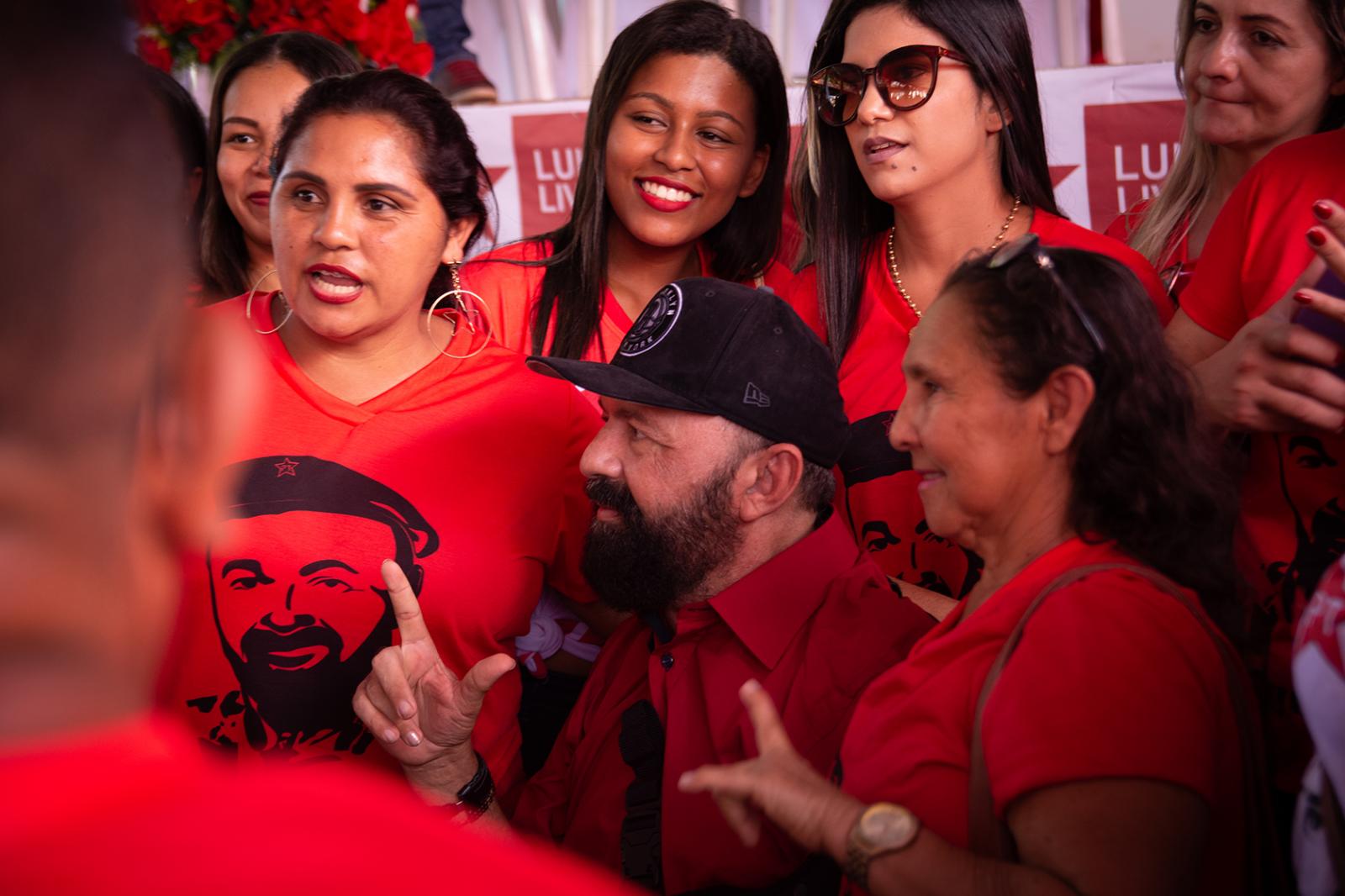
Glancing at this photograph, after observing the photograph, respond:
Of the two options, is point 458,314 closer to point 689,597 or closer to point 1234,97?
point 689,597

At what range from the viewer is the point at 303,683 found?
2182 millimetres

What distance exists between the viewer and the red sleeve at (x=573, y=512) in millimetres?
2471

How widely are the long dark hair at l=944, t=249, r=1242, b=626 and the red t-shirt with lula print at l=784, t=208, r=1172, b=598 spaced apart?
78cm

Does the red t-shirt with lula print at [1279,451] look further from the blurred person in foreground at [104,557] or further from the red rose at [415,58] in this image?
the red rose at [415,58]

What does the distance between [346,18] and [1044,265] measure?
8.49 feet

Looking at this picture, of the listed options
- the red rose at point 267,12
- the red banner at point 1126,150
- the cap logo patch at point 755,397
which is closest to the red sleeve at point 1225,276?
the cap logo patch at point 755,397

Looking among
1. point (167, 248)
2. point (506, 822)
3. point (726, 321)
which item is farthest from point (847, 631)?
point (167, 248)

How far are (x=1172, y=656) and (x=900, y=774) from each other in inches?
A: 14.1

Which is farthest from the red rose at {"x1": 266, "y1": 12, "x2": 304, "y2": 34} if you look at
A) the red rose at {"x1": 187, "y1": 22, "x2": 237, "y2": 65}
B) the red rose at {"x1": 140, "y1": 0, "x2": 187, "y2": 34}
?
the red rose at {"x1": 140, "y1": 0, "x2": 187, "y2": 34}

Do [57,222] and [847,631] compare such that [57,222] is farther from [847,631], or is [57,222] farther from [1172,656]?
[847,631]

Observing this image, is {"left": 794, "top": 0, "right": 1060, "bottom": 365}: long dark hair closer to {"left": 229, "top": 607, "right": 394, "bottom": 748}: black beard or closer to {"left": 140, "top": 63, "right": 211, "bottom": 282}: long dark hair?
{"left": 229, "top": 607, "right": 394, "bottom": 748}: black beard

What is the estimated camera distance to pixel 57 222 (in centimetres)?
59

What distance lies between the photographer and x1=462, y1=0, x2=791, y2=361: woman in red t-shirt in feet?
9.33

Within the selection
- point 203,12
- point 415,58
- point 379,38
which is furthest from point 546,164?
point 203,12
